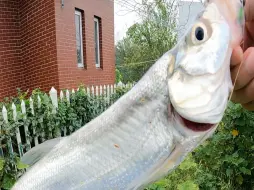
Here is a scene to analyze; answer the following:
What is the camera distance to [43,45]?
6973 millimetres

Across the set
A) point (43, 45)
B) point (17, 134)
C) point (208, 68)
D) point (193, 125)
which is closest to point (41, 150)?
point (193, 125)

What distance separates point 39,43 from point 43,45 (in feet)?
0.46

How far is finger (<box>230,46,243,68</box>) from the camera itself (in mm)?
1108

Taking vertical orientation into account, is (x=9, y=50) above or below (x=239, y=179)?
above

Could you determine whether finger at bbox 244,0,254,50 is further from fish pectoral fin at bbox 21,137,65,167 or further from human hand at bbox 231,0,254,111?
fish pectoral fin at bbox 21,137,65,167

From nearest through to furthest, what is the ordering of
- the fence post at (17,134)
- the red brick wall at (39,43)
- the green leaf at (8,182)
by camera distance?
the green leaf at (8,182)
the fence post at (17,134)
the red brick wall at (39,43)

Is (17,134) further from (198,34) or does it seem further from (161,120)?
(198,34)

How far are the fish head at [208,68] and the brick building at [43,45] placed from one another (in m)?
5.87

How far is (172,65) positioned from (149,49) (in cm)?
1755

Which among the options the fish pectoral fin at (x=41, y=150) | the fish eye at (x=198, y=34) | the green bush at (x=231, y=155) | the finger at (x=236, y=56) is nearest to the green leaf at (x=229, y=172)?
the green bush at (x=231, y=155)

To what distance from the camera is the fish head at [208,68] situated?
106 cm

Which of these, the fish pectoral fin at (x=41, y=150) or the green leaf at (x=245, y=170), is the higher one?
the fish pectoral fin at (x=41, y=150)

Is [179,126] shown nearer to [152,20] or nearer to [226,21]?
[226,21]

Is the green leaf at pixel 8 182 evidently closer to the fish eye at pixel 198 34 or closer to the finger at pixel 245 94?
the finger at pixel 245 94
